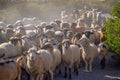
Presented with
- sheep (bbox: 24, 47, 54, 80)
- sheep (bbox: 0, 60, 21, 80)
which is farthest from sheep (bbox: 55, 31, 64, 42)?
sheep (bbox: 0, 60, 21, 80)

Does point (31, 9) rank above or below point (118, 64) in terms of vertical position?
above

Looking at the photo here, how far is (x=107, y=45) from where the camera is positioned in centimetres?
1816

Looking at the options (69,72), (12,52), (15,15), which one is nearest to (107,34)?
(69,72)

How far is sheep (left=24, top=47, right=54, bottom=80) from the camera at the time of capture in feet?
43.4

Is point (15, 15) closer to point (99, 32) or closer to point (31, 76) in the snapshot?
point (99, 32)

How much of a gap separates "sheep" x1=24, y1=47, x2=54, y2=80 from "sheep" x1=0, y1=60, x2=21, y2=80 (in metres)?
1.08

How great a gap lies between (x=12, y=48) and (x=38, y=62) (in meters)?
2.99

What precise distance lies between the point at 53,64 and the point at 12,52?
101 inches

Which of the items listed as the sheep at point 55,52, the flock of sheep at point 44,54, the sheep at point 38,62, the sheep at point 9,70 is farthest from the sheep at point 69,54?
the sheep at point 9,70

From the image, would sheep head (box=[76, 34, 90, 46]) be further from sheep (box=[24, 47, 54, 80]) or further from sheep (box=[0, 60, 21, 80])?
sheep (box=[0, 60, 21, 80])

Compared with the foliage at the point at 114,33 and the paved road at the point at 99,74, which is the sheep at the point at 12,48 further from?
the foliage at the point at 114,33

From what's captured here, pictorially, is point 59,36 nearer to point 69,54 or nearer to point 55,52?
point 69,54

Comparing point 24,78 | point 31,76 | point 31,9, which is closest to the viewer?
point 31,76

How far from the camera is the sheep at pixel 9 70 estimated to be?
38.0ft
